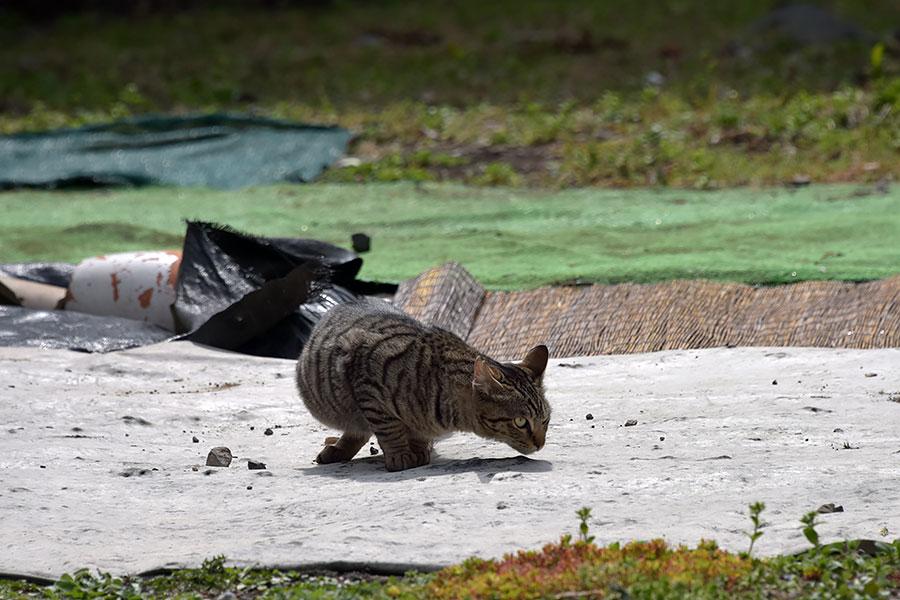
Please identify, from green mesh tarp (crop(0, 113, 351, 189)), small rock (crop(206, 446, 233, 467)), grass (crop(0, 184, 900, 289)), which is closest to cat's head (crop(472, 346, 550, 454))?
small rock (crop(206, 446, 233, 467))

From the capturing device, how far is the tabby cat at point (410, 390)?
371 cm

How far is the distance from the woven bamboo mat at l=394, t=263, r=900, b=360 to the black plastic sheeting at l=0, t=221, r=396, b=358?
17.7 inches

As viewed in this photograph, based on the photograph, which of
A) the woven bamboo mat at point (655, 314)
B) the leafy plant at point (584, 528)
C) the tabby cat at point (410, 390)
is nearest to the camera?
the leafy plant at point (584, 528)

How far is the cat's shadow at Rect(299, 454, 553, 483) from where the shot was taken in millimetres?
3597

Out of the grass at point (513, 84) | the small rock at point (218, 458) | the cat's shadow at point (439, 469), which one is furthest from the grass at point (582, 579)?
the grass at point (513, 84)

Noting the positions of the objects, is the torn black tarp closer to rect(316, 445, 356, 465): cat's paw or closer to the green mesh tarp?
rect(316, 445, 356, 465): cat's paw

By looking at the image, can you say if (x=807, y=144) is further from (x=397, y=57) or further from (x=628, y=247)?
(x=397, y=57)

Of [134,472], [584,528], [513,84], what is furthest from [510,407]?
[513,84]

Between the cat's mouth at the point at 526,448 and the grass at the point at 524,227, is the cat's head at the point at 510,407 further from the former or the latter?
the grass at the point at 524,227

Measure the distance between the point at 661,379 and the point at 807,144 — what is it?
624 centimetres

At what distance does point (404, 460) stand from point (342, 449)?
0.29 m

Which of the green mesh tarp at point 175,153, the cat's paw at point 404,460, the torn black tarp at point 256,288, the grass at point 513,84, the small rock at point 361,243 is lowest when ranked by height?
the cat's paw at point 404,460

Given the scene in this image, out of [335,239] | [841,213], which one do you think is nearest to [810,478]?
[841,213]

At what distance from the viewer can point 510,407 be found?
3.68 metres
